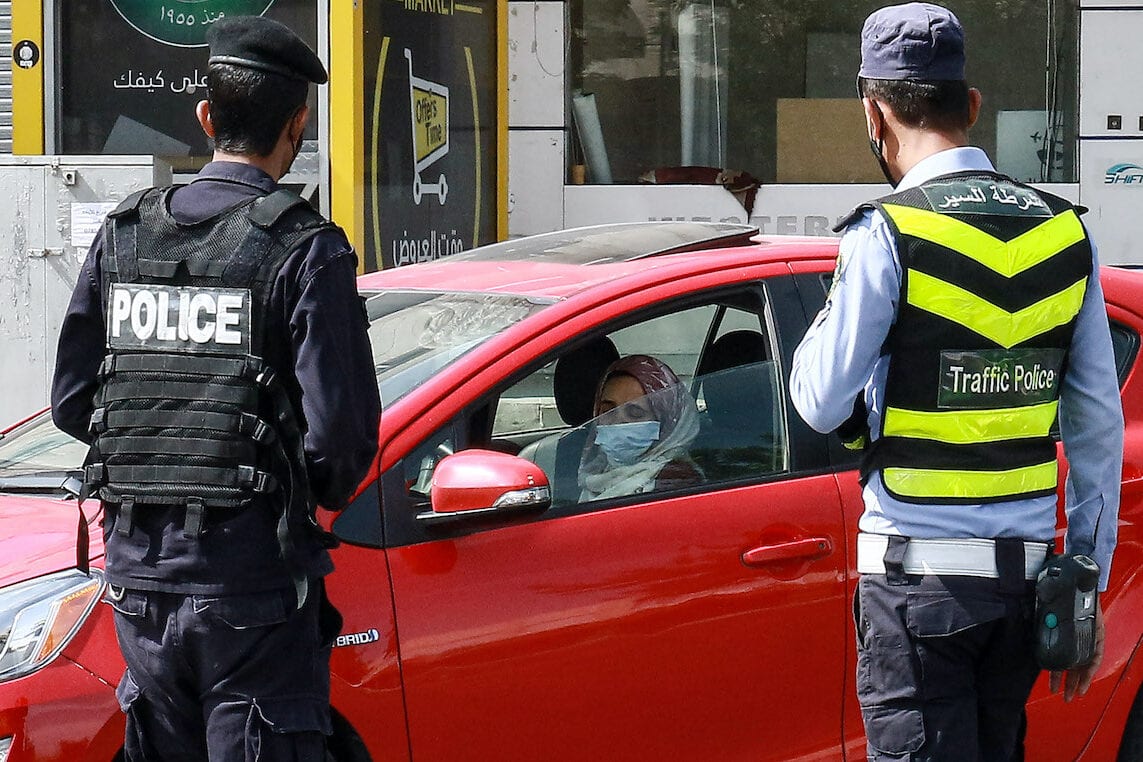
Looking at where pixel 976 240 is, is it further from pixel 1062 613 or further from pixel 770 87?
pixel 770 87

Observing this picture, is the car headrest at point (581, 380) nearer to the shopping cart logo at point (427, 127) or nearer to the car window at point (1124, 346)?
the car window at point (1124, 346)

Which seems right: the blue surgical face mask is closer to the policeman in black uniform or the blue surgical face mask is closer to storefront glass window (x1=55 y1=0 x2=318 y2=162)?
the policeman in black uniform

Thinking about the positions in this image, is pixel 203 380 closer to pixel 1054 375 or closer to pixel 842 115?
pixel 1054 375

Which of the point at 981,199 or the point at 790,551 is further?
the point at 790,551

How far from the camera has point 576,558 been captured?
3357mm

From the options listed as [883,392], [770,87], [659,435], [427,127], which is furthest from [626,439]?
[770,87]

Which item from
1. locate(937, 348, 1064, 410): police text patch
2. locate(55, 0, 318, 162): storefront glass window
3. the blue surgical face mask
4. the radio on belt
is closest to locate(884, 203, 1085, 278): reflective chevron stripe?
locate(937, 348, 1064, 410): police text patch

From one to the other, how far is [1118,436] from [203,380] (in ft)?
5.16

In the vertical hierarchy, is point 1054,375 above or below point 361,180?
below

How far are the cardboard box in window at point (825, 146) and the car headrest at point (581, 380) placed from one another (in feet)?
23.5

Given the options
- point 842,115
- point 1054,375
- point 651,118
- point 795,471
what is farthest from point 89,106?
point 1054,375

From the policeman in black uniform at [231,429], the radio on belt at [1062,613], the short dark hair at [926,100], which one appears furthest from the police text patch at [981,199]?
the policeman in black uniform at [231,429]

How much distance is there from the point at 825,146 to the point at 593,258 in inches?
285

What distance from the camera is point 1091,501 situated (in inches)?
112
